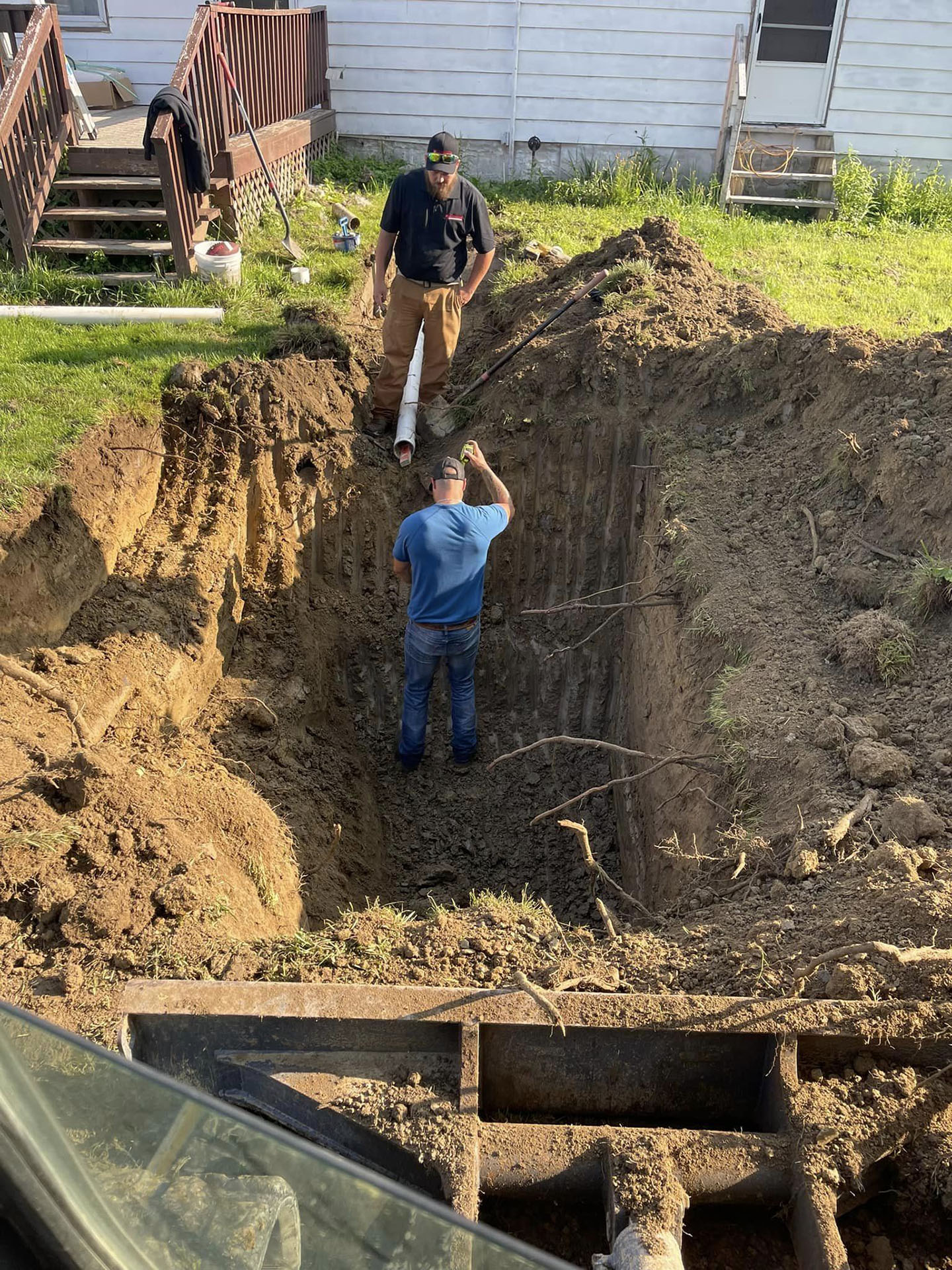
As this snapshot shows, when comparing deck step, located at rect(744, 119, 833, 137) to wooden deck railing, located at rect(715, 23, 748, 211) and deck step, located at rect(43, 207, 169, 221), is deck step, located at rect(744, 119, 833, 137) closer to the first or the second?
wooden deck railing, located at rect(715, 23, 748, 211)

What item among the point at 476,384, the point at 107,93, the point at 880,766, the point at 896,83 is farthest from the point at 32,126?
the point at 896,83

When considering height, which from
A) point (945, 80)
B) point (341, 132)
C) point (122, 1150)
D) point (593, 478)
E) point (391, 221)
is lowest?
point (593, 478)

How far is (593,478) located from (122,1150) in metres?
6.43

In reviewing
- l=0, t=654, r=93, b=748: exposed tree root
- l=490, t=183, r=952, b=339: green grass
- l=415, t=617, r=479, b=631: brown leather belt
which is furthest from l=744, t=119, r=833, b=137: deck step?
l=0, t=654, r=93, b=748: exposed tree root

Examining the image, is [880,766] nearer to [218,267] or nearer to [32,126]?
[218,267]

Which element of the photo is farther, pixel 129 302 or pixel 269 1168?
pixel 129 302

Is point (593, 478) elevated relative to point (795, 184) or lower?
lower

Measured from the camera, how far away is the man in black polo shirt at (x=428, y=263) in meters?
7.08

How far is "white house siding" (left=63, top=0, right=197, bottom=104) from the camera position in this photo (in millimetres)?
12094

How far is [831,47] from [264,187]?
8.00 metres

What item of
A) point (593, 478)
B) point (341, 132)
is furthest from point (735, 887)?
point (341, 132)

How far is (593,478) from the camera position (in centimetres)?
741

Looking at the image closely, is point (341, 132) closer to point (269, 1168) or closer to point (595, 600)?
point (595, 600)

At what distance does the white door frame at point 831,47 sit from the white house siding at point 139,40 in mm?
7414
